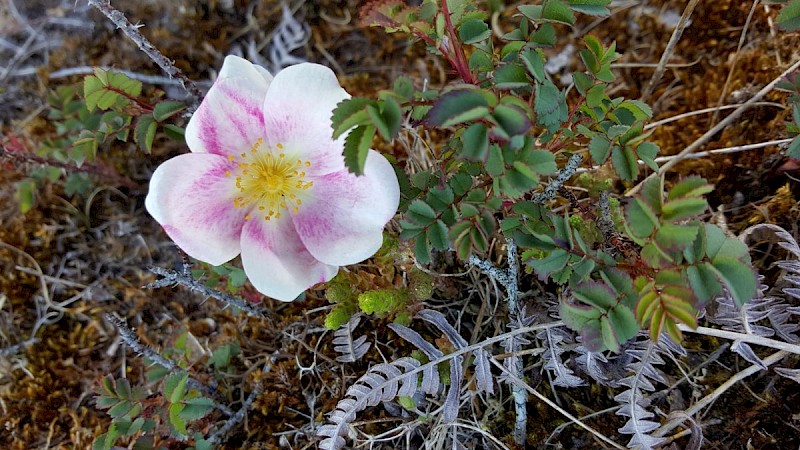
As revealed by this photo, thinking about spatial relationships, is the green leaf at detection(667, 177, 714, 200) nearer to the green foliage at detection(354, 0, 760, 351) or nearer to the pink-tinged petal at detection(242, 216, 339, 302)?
the green foliage at detection(354, 0, 760, 351)

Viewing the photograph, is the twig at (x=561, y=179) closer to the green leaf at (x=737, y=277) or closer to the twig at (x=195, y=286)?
the green leaf at (x=737, y=277)

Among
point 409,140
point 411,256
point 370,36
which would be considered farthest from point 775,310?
point 370,36

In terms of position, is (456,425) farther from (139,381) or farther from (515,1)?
(515,1)

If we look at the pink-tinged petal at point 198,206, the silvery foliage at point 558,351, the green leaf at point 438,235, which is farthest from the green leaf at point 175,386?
the silvery foliage at point 558,351

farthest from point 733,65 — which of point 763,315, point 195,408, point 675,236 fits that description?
point 195,408

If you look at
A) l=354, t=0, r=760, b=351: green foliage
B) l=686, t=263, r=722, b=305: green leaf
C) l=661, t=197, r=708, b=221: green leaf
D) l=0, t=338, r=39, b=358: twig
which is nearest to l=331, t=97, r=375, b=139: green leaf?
l=354, t=0, r=760, b=351: green foliage

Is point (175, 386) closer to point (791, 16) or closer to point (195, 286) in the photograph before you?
point (195, 286)
